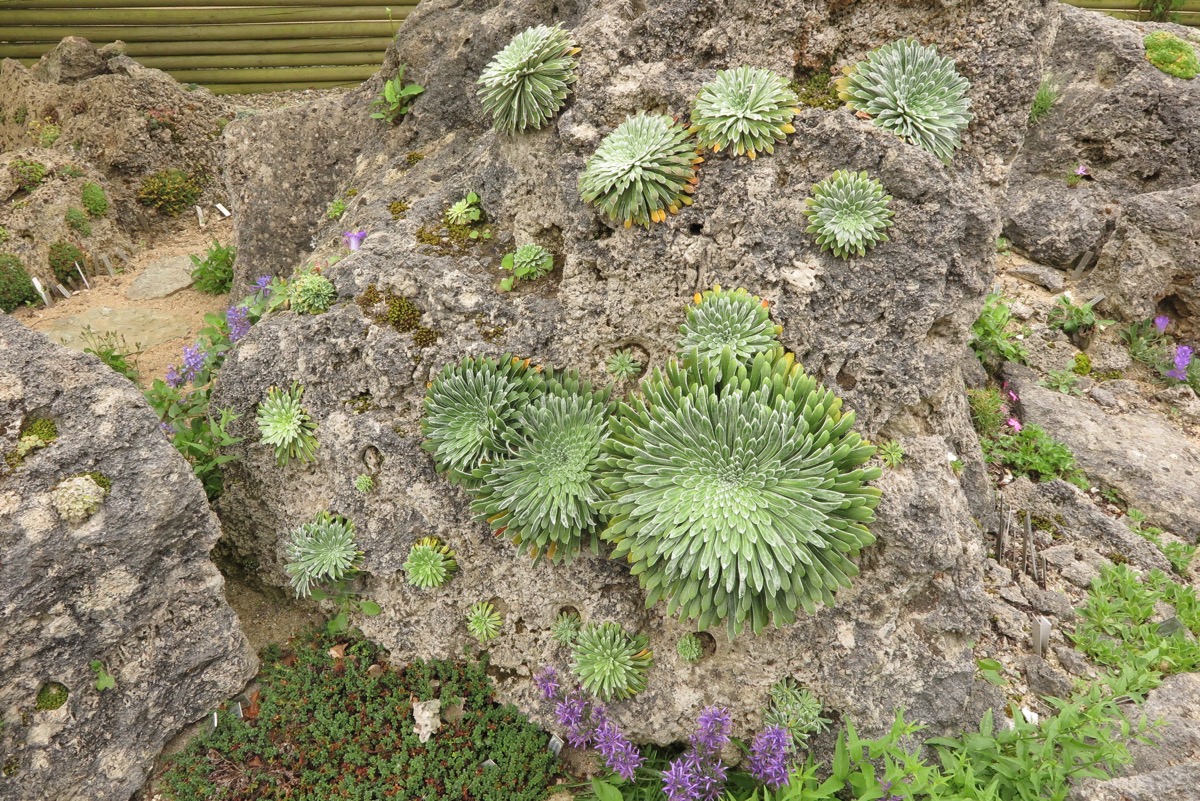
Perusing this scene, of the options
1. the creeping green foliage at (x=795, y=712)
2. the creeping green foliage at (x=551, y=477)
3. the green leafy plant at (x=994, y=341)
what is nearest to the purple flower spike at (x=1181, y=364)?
the green leafy plant at (x=994, y=341)

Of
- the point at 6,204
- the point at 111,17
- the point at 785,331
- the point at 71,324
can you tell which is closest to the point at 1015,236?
the point at 785,331

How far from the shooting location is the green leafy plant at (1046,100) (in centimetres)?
830

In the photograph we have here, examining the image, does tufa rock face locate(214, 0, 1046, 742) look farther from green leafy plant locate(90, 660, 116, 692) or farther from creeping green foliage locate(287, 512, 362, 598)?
green leafy plant locate(90, 660, 116, 692)

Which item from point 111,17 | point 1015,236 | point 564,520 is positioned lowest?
point 1015,236

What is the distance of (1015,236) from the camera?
8.17 m

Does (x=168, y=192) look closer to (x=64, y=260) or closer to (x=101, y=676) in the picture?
(x=64, y=260)

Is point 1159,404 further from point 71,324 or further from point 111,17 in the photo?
point 111,17

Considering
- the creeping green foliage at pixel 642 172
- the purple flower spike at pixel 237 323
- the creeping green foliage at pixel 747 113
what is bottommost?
the purple flower spike at pixel 237 323

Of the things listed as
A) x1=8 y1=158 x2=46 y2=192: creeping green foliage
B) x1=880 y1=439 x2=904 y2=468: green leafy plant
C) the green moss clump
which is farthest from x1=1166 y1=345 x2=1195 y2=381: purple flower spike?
x1=8 y1=158 x2=46 y2=192: creeping green foliage

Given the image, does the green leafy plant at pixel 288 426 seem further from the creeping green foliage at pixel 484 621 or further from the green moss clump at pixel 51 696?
the green moss clump at pixel 51 696

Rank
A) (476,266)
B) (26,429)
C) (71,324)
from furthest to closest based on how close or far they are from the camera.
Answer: (71,324) → (476,266) → (26,429)

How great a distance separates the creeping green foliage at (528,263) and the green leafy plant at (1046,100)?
7.02 m

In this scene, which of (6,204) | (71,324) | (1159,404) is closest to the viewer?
(1159,404)

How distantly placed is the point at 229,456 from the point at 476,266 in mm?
2398
